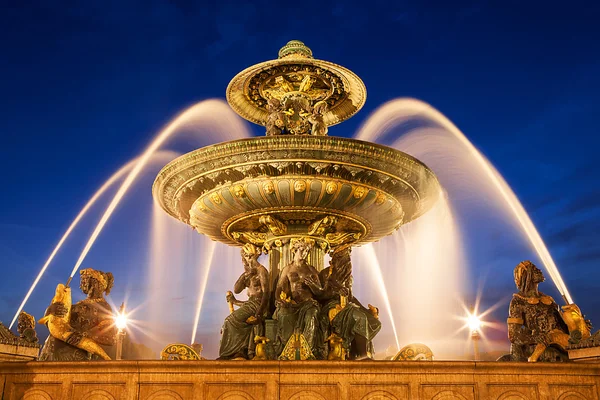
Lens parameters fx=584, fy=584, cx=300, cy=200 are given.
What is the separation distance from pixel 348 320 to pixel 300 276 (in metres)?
1.21

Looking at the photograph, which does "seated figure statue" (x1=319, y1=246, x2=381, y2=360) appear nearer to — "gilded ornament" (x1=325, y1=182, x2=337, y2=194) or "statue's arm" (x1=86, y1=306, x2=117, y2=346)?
"gilded ornament" (x1=325, y1=182, x2=337, y2=194)

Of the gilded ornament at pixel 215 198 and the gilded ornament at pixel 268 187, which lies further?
the gilded ornament at pixel 215 198

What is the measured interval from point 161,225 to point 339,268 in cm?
799

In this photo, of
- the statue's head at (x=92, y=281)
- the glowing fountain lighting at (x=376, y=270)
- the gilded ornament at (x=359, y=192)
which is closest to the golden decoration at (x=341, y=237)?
the gilded ornament at (x=359, y=192)

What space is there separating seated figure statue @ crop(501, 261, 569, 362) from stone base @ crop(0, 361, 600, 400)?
2262 mm

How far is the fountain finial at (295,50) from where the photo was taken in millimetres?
13961

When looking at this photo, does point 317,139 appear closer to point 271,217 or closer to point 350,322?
point 271,217

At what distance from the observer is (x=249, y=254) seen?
1216 cm

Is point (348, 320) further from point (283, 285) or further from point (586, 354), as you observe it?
point (586, 354)

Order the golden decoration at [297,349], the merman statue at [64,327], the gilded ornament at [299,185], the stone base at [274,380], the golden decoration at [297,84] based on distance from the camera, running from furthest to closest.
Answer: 1. the golden decoration at [297,84]
2. the gilded ornament at [299,185]
3. the golden decoration at [297,349]
4. the merman statue at [64,327]
5. the stone base at [274,380]

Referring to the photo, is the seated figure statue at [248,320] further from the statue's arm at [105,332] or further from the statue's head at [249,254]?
the statue's arm at [105,332]

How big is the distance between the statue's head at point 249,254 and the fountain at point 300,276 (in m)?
0.02

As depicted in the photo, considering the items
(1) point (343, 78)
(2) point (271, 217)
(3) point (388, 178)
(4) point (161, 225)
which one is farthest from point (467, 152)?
(4) point (161, 225)

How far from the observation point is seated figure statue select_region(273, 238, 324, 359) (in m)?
10.7
